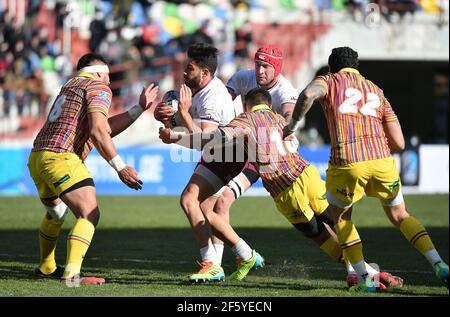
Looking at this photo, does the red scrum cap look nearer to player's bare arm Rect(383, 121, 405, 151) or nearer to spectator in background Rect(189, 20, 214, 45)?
player's bare arm Rect(383, 121, 405, 151)

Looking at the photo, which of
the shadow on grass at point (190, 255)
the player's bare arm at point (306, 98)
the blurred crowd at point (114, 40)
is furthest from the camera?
the blurred crowd at point (114, 40)

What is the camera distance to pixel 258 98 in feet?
30.6

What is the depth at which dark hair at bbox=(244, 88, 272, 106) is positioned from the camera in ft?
30.6

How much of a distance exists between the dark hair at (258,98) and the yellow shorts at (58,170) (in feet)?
6.07

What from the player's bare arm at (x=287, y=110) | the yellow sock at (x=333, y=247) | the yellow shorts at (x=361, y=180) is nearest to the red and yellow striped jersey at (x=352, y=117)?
the yellow shorts at (x=361, y=180)

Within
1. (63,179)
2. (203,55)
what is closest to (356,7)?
(203,55)

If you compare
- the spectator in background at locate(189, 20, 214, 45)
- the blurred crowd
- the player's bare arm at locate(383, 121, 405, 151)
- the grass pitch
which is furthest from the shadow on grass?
the spectator in background at locate(189, 20, 214, 45)

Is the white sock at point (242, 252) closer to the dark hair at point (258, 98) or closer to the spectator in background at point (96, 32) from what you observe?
the dark hair at point (258, 98)

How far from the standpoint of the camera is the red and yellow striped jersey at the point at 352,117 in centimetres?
827

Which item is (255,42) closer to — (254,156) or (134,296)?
(254,156)

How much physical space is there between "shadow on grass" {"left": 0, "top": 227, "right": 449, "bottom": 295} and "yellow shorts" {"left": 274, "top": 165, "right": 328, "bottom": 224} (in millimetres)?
704

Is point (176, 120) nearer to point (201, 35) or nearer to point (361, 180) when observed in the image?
point (361, 180)

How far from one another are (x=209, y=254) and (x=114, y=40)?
1683 centimetres
